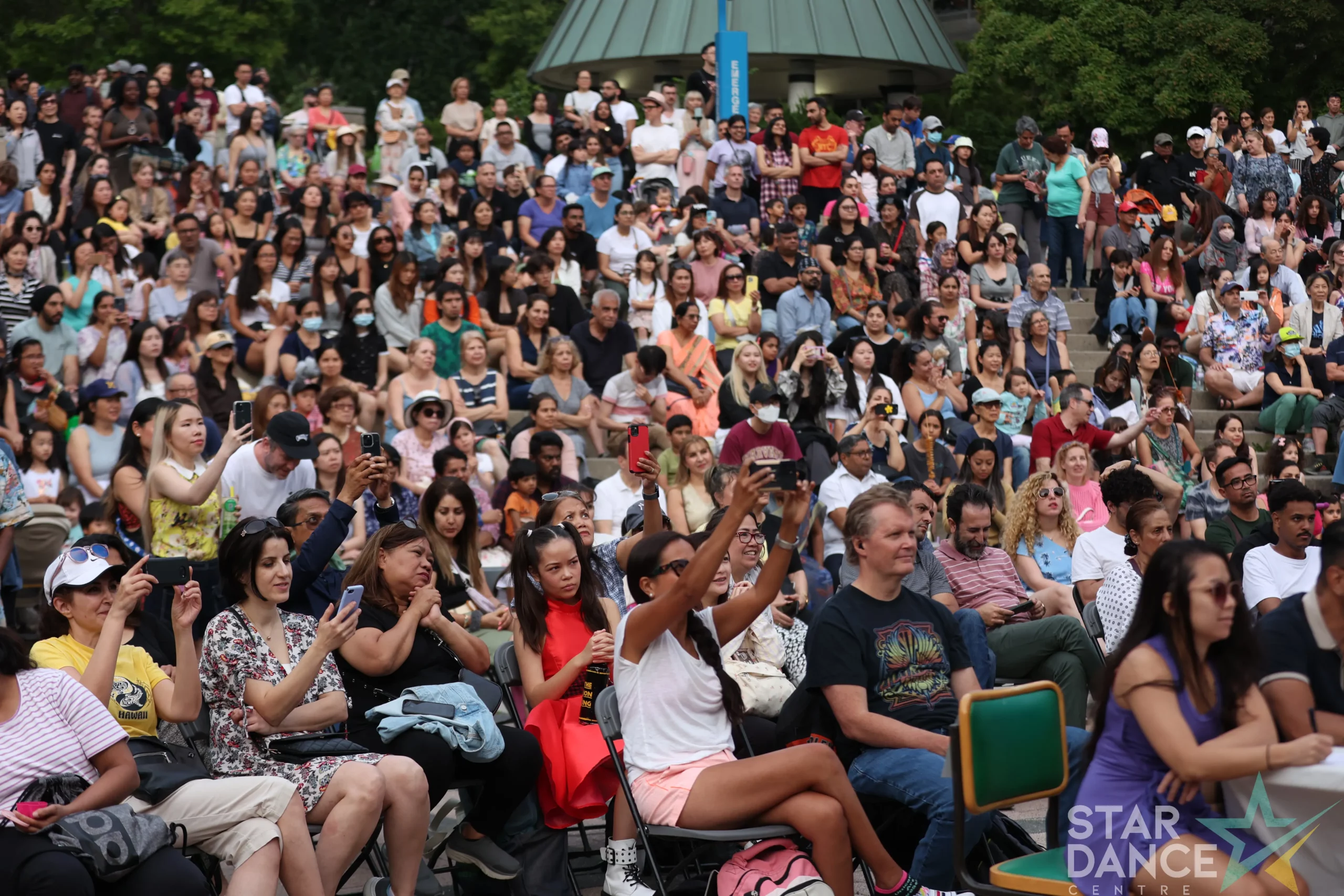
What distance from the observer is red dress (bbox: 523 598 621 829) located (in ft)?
17.9

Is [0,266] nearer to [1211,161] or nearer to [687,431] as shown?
[687,431]

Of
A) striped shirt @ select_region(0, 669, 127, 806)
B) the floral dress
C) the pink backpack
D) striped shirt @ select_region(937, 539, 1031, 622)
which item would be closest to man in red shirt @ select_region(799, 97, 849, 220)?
striped shirt @ select_region(937, 539, 1031, 622)

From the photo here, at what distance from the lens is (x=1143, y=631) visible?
3992mm

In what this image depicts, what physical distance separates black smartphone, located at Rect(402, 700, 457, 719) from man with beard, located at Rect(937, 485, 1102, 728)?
262 centimetres

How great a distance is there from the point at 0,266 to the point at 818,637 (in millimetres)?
8955

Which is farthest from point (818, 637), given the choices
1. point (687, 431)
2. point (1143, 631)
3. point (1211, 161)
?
point (1211, 161)

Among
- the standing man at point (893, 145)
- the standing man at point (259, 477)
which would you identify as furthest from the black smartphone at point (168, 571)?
the standing man at point (893, 145)

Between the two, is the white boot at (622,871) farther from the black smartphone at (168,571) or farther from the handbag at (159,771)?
the black smartphone at (168,571)

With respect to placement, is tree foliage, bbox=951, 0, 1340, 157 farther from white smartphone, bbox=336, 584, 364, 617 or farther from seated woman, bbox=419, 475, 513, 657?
white smartphone, bbox=336, 584, 364, 617

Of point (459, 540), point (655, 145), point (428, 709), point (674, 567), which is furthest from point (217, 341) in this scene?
point (655, 145)

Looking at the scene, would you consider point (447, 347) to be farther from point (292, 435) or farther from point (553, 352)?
point (292, 435)

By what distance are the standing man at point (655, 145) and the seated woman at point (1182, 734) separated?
1264 centimetres

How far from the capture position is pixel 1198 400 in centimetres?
1379

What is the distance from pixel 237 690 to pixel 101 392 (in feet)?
16.9
